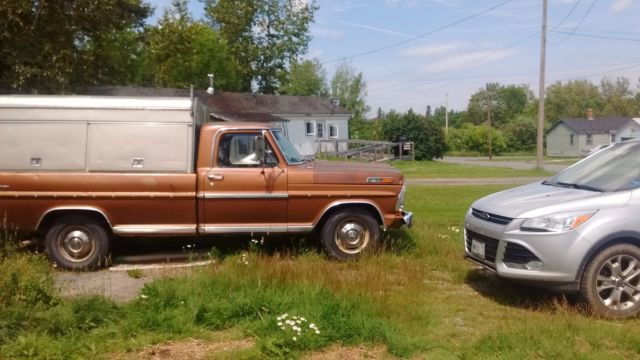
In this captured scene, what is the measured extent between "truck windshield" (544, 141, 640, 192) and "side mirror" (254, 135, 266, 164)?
11.7ft

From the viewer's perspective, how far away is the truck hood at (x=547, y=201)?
606 centimetres

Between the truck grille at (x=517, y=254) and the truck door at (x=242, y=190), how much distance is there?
3.01m

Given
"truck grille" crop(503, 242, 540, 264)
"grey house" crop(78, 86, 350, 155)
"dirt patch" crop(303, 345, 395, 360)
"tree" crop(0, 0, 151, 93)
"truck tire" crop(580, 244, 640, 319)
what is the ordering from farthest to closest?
1. "grey house" crop(78, 86, 350, 155)
2. "tree" crop(0, 0, 151, 93)
3. "truck grille" crop(503, 242, 540, 264)
4. "truck tire" crop(580, 244, 640, 319)
5. "dirt patch" crop(303, 345, 395, 360)

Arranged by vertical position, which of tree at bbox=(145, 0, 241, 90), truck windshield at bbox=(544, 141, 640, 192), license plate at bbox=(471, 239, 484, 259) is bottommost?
license plate at bbox=(471, 239, 484, 259)

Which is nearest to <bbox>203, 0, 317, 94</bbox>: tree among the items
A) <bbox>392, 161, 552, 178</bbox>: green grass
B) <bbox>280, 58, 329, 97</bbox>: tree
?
<bbox>280, 58, 329, 97</bbox>: tree

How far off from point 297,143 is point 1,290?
159 feet

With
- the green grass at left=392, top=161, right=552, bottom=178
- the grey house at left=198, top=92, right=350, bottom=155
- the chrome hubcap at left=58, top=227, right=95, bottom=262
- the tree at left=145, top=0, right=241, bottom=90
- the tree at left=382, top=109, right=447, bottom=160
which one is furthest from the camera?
the grey house at left=198, top=92, right=350, bottom=155

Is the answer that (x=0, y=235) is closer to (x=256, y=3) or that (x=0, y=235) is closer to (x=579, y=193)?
(x=579, y=193)

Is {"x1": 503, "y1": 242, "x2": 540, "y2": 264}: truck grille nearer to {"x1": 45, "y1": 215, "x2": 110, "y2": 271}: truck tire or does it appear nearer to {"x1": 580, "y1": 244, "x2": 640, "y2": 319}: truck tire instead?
{"x1": 580, "y1": 244, "x2": 640, "y2": 319}: truck tire

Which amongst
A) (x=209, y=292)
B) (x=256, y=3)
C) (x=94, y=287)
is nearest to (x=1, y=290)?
(x=94, y=287)

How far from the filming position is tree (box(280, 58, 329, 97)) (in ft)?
242

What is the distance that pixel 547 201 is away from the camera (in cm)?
632

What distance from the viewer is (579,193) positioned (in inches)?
252

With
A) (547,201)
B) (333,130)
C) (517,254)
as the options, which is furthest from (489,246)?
(333,130)
